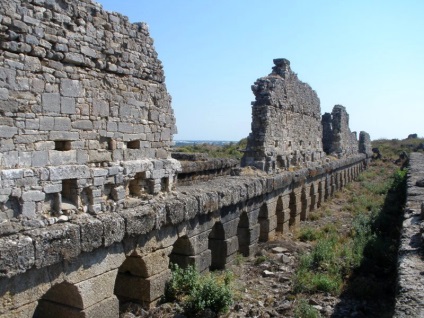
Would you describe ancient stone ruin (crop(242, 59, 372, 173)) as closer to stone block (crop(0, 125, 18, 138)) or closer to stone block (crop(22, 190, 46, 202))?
stone block (crop(22, 190, 46, 202))

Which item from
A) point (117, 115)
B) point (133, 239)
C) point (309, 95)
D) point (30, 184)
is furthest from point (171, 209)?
point (309, 95)

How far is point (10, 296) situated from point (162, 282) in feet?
9.37

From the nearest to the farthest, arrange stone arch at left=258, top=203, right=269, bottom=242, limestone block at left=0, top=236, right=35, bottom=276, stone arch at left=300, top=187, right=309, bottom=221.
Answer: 1. limestone block at left=0, top=236, right=35, bottom=276
2. stone arch at left=258, top=203, right=269, bottom=242
3. stone arch at left=300, top=187, right=309, bottom=221

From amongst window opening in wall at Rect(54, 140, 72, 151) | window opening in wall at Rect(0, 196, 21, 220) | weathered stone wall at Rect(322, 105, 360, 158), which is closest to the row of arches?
window opening in wall at Rect(0, 196, 21, 220)

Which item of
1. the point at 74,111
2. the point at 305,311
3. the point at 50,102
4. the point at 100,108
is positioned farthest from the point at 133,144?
the point at 305,311

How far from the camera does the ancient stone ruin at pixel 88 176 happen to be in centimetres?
508

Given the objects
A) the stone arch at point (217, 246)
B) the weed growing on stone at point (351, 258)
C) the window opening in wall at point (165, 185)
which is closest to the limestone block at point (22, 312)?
the window opening in wall at point (165, 185)

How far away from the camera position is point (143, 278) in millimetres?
7031

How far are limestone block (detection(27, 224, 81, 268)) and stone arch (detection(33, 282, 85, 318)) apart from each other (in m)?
0.56

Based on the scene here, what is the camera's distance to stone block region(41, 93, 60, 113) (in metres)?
5.47

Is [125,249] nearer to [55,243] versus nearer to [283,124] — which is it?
[55,243]

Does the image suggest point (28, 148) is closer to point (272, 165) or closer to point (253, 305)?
point (253, 305)

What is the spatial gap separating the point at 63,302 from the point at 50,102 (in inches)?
104

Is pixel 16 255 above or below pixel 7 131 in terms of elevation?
below
